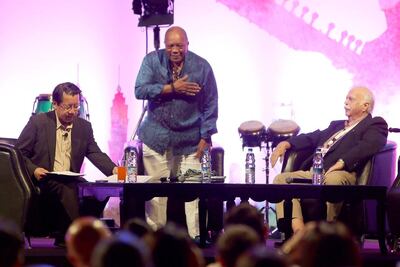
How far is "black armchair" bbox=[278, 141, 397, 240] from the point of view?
5516 mm

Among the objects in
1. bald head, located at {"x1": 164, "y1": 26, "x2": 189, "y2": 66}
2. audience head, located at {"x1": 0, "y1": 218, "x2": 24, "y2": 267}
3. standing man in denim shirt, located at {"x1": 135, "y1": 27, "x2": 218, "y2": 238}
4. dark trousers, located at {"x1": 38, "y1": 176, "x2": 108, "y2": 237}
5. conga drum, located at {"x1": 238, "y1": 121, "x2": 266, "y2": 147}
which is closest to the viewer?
audience head, located at {"x1": 0, "y1": 218, "x2": 24, "y2": 267}

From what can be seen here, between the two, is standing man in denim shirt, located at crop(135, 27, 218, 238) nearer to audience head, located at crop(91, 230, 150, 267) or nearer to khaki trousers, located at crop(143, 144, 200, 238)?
khaki trousers, located at crop(143, 144, 200, 238)

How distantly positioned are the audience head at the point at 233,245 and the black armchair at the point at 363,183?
11.4 feet

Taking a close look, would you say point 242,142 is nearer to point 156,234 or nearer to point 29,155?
point 29,155

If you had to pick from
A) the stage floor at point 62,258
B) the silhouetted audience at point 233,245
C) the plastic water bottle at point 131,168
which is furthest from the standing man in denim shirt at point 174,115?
the silhouetted audience at point 233,245

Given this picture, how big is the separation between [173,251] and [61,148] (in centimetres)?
401

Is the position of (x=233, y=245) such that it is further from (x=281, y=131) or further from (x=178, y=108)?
(x=281, y=131)

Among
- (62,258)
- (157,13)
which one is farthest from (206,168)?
(157,13)

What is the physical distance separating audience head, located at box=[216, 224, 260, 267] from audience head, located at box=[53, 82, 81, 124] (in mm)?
3834

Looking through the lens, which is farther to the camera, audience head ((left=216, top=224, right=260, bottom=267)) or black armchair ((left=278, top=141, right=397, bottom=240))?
black armchair ((left=278, top=141, right=397, bottom=240))

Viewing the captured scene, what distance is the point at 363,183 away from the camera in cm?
561

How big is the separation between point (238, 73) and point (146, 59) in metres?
1.74

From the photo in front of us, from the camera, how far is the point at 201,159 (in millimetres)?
5832

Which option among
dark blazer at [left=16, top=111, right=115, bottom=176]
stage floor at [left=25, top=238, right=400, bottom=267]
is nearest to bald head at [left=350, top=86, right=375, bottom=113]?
stage floor at [left=25, top=238, right=400, bottom=267]
